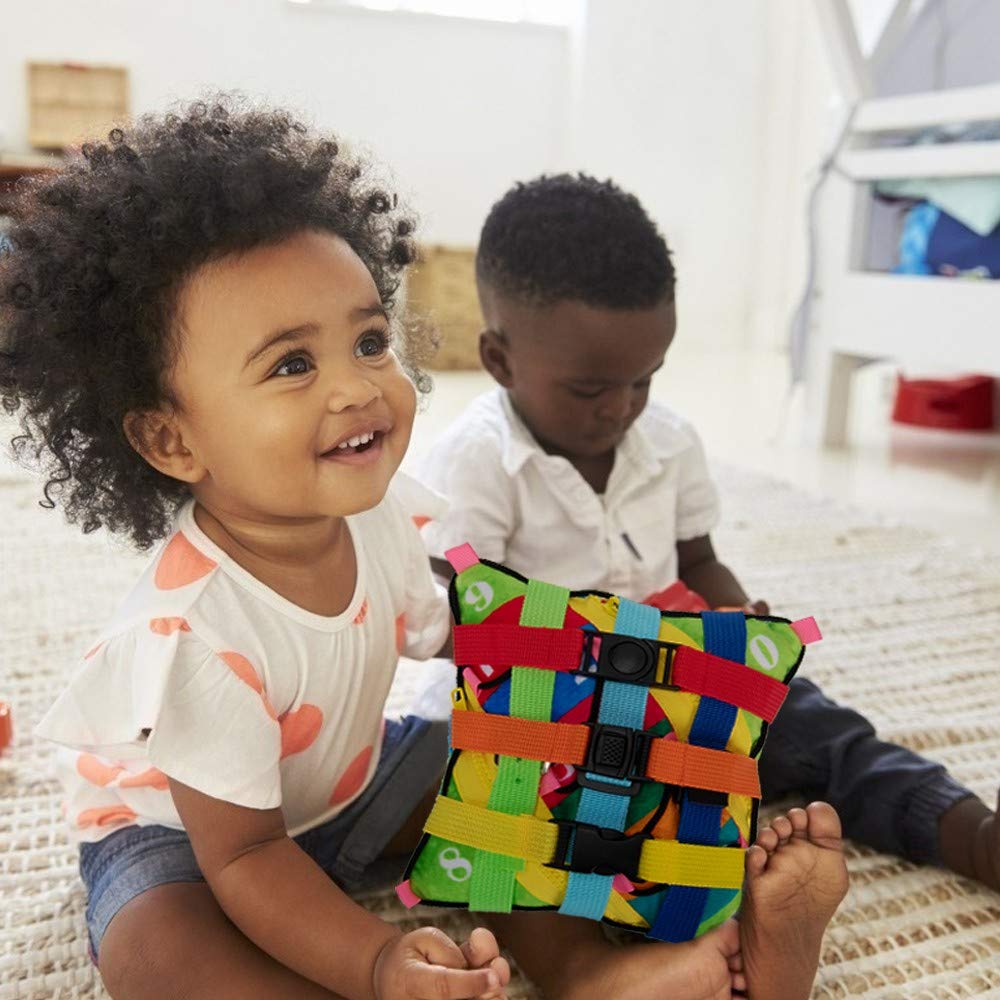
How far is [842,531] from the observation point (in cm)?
148

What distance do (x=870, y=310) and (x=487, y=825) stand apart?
1.55 metres

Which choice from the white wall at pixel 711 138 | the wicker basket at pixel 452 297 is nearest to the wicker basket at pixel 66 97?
the wicker basket at pixel 452 297

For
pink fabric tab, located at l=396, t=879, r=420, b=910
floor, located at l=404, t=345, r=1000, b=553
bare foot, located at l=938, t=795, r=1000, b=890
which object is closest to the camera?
pink fabric tab, located at l=396, t=879, r=420, b=910

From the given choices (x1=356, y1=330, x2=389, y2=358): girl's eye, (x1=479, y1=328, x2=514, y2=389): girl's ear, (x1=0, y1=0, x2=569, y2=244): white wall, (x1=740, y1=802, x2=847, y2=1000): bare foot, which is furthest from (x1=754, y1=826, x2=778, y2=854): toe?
(x1=0, y1=0, x2=569, y2=244): white wall

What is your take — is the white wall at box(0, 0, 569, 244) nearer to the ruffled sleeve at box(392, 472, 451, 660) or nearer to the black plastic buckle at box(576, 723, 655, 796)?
the ruffled sleeve at box(392, 472, 451, 660)

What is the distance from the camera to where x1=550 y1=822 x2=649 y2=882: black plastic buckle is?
0.55 meters

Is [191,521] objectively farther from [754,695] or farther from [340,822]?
[754,695]

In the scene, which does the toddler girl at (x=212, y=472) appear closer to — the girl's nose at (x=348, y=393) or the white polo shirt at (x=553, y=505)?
the girl's nose at (x=348, y=393)

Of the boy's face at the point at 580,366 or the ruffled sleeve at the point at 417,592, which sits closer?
the ruffled sleeve at the point at 417,592

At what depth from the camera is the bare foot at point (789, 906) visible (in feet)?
1.81

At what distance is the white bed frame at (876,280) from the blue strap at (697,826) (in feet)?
Answer: 4.18

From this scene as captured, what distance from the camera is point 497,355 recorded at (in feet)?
3.04

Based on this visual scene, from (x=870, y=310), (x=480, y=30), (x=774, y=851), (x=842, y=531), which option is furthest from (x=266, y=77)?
(x=774, y=851)

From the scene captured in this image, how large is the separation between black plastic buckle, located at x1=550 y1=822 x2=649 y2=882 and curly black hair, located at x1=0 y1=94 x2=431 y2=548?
0.31 meters
